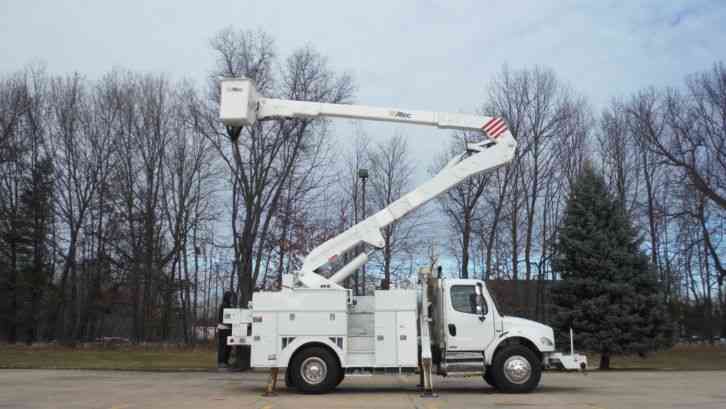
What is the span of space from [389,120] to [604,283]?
49.1 feet

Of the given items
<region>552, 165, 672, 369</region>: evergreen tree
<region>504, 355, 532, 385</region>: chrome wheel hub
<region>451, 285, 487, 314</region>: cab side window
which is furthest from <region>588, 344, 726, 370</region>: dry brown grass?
<region>451, 285, 487, 314</region>: cab side window

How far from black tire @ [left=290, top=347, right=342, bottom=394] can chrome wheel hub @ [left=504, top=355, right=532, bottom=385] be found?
3.75 m

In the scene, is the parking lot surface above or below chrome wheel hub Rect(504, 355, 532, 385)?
below

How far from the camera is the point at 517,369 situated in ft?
48.8

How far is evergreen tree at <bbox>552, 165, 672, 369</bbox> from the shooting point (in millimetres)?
26094

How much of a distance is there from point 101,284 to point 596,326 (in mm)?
36122

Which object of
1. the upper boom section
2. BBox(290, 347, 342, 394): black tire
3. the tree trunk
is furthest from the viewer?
the tree trunk

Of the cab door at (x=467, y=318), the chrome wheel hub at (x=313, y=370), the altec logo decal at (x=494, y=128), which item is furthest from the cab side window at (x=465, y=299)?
the altec logo decal at (x=494, y=128)

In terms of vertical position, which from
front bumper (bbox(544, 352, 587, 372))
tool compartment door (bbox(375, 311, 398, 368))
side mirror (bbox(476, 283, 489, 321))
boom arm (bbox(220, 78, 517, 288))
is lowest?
front bumper (bbox(544, 352, 587, 372))

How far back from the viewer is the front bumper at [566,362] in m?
15.0

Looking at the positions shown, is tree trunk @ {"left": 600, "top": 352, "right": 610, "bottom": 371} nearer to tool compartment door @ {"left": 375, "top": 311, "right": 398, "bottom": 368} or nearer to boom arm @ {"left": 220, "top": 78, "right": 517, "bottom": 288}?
boom arm @ {"left": 220, "top": 78, "right": 517, "bottom": 288}

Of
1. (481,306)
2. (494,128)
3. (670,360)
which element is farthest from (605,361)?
(494,128)

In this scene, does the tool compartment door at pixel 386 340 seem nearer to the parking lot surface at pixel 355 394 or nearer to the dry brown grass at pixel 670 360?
the parking lot surface at pixel 355 394

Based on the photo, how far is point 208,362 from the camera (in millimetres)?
29891
